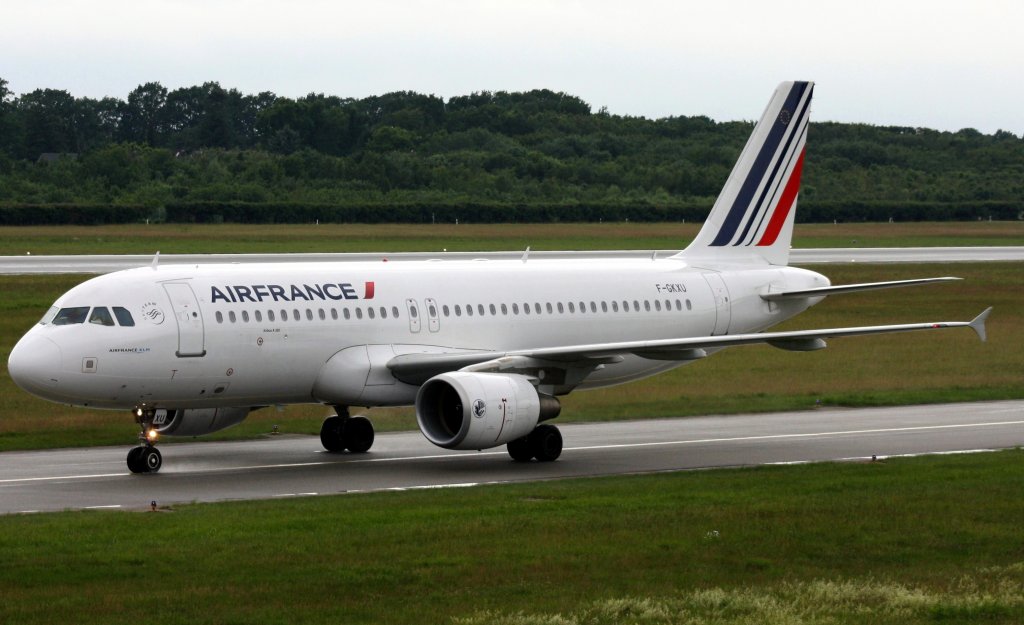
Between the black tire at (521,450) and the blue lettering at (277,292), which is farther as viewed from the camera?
the black tire at (521,450)

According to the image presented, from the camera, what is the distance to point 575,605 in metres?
15.5

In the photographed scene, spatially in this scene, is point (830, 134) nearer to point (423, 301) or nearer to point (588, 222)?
point (588, 222)

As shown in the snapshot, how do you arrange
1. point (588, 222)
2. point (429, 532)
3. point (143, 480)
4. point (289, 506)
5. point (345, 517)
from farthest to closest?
point (588, 222) → point (143, 480) → point (289, 506) → point (345, 517) → point (429, 532)

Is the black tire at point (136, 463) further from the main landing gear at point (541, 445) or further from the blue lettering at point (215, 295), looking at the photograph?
the main landing gear at point (541, 445)

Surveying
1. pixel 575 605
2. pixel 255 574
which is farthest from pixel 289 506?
pixel 575 605

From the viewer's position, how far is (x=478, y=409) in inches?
1040

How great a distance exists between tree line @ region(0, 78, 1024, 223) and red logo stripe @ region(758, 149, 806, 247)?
256ft

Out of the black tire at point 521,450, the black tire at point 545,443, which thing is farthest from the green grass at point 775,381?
the black tire at point 545,443

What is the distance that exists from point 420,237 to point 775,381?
2266 inches

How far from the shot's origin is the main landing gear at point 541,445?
1129 inches

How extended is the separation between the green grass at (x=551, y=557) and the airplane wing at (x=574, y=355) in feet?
14.1

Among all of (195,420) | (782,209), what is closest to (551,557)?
(195,420)

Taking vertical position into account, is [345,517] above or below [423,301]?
below

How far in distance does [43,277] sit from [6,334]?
1769cm
